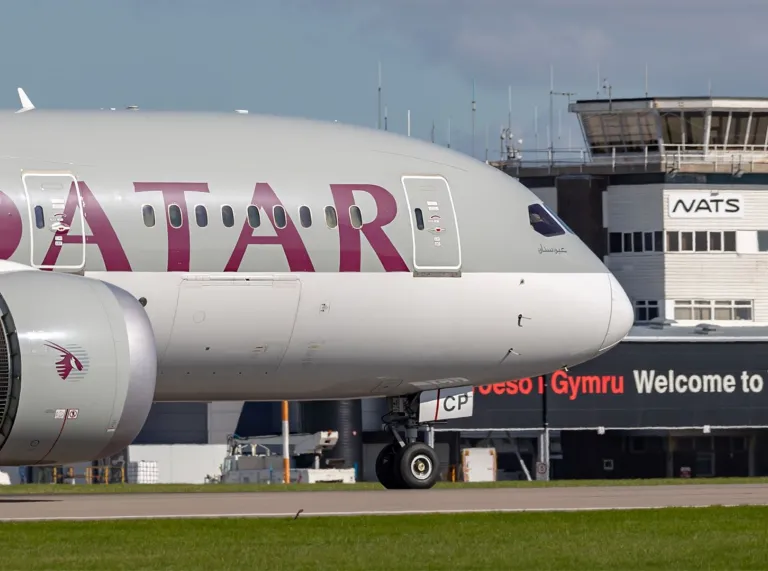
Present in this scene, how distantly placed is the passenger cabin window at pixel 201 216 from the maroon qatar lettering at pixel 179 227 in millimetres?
151

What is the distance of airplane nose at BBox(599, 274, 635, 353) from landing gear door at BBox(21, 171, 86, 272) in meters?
8.42

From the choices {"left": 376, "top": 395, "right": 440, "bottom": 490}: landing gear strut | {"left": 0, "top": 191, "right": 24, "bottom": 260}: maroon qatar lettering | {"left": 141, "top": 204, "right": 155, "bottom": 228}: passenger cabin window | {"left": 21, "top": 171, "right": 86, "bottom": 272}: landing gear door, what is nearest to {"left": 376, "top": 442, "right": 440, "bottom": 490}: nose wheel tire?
{"left": 376, "top": 395, "right": 440, "bottom": 490}: landing gear strut

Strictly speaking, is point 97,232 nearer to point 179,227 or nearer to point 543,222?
point 179,227

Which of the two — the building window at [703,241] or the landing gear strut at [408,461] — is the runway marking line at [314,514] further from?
→ the building window at [703,241]

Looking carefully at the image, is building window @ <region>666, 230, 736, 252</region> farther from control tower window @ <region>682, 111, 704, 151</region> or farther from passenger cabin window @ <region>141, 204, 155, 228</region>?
passenger cabin window @ <region>141, 204, 155, 228</region>

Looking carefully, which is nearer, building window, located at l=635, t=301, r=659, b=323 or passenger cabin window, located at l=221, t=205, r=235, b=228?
passenger cabin window, located at l=221, t=205, r=235, b=228

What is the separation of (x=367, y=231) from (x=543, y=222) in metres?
3.23

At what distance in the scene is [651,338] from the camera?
219ft

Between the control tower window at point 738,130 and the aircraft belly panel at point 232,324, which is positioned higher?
the control tower window at point 738,130

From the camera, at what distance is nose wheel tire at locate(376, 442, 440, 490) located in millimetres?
28453

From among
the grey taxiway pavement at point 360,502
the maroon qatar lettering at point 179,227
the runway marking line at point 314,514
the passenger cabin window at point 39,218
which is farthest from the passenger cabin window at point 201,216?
the runway marking line at point 314,514

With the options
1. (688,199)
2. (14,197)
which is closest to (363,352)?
(14,197)

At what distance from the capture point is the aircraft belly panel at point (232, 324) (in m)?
26.2

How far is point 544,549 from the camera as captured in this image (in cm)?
1806
